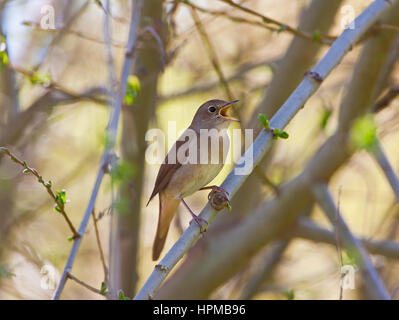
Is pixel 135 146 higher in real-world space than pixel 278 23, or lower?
higher

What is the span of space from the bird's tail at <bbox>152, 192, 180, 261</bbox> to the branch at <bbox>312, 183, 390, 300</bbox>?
1.28 m

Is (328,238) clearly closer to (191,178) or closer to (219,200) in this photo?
(191,178)

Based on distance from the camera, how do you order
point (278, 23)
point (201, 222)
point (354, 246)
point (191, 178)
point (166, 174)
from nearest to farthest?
point (201, 222)
point (278, 23)
point (354, 246)
point (191, 178)
point (166, 174)

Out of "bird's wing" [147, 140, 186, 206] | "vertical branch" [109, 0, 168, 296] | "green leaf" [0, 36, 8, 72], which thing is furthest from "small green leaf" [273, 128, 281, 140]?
"vertical branch" [109, 0, 168, 296]

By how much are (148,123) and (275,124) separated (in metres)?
2.62

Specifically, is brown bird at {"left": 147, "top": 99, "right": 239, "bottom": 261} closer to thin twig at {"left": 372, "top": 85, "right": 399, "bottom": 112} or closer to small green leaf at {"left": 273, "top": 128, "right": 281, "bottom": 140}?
small green leaf at {"left": 273, "top": 128, "right": 281, "bottom": 140}

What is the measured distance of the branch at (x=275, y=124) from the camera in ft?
10.2

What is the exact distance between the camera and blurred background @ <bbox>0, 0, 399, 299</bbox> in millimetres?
5520

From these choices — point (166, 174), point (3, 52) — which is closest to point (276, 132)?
point (166, 174)

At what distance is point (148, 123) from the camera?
581cm

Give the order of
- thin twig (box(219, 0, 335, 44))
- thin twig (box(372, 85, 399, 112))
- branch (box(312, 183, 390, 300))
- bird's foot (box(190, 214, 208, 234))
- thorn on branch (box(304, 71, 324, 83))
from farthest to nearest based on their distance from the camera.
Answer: thin twig (box(372, 85, 399, 112)), branch (box(312, 183, 390, 300)), thin twig (box(219, 0, 335, 44)), thorn on branch (box(304, 71, 324, 83)), bird's foot (box(190, 214, 208, 234))

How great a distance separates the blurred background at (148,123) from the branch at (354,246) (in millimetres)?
320

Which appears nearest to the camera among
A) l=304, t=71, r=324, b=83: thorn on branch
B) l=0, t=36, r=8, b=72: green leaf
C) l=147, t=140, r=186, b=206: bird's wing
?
l=304, t=71, r=324, b=83: thorn on branch

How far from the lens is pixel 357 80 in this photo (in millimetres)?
5031
